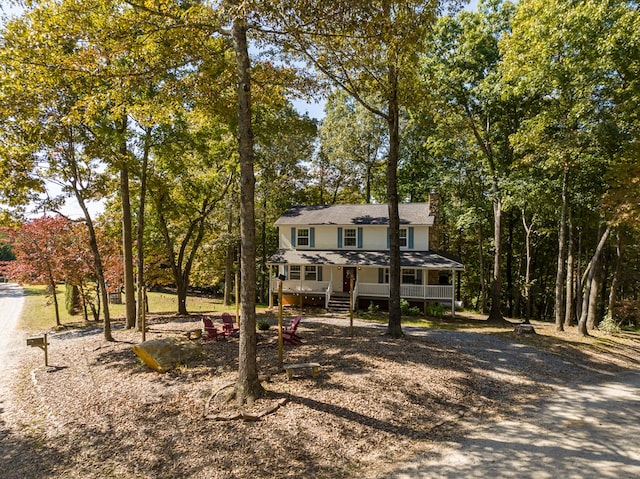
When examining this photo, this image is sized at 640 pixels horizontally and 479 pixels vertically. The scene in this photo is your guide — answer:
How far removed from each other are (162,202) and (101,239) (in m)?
3.63

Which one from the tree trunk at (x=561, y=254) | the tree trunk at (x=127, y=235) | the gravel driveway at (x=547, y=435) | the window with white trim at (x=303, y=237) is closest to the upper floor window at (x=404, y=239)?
the window with white trim at (x=303, y=237)

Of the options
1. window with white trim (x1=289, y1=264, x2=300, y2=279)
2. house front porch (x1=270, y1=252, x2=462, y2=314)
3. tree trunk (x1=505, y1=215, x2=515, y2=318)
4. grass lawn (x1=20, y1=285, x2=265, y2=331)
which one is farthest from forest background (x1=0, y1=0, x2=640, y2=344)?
window with white trim (x1=289, y1=264, x2=300, y2=279)

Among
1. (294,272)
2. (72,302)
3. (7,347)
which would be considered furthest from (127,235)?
(294,272)

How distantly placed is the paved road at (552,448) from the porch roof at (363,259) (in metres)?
12.4

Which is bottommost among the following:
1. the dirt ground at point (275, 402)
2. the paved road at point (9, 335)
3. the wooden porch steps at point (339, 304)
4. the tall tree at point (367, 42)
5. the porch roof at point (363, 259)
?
the paved road at point (9, 335)

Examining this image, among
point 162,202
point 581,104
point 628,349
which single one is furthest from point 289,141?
point 628,349

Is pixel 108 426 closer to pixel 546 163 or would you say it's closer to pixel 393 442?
pixel 393 442

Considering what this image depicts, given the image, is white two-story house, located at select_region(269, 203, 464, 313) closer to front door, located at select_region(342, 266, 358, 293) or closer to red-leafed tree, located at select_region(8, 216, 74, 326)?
front door, located at select_region(342, 266, 358, 293)

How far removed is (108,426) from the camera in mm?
6527

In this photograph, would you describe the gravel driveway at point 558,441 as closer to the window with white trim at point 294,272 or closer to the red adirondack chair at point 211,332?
the red adirondack chair at point 211,332

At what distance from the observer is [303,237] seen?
24.6 metres

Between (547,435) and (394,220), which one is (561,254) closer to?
(394,220)

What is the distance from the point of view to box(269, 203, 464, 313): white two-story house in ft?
69.9

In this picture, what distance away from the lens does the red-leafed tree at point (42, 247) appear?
643 inches
